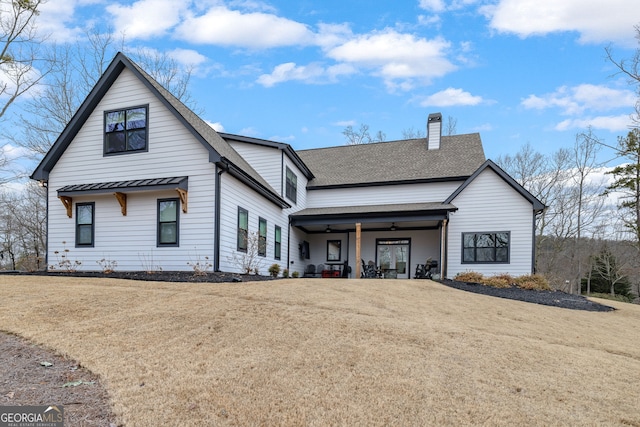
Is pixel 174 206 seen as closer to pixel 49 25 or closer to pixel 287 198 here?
pixel 287 198

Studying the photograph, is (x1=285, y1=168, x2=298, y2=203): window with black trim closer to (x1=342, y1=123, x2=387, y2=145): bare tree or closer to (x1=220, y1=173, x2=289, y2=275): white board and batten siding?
(x1=220, y1=173, x2=289, y2=275): white board and batten siding

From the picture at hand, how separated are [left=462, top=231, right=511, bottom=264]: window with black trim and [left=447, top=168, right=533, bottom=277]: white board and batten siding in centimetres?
15

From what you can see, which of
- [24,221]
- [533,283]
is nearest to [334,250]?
[533,283]

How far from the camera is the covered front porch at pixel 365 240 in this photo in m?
17.9

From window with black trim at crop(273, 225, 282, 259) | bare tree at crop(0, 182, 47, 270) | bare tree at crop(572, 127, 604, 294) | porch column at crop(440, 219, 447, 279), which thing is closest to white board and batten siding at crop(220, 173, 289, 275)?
window with black trim at crop(273, 225, 282, 259)

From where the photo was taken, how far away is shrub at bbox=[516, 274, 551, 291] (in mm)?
14664

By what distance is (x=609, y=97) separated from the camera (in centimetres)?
2216

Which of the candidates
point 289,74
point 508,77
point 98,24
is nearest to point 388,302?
point 508,77

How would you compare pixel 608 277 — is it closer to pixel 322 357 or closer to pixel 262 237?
pixel 262 237

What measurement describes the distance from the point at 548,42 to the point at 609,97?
7096mm

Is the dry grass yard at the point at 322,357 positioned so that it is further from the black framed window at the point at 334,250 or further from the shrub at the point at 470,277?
the black framed window at the point at 334,250

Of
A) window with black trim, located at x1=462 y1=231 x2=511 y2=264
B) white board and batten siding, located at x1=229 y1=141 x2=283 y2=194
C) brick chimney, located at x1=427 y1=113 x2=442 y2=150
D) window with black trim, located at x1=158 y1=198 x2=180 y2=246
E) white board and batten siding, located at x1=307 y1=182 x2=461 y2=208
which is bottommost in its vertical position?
window with black trim, located at x1=462 y1=231 x2=511 y2=264

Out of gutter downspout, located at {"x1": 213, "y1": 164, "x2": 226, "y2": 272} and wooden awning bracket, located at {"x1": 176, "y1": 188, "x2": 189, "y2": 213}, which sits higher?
wooden awning bracket, located at {"x1": 176, "y1": 188, "x2": 189, "y2": 213}

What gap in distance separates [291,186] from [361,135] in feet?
64.3
